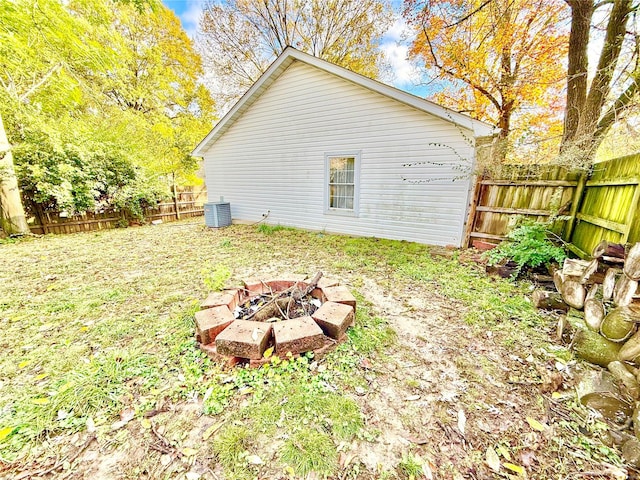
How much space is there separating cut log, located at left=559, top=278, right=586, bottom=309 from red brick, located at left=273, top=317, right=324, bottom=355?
2377 millimetres

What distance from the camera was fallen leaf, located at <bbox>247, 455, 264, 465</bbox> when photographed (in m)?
1.26

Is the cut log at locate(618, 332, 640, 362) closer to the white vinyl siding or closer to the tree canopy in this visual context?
the white vinyl siding

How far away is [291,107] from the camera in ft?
22.1

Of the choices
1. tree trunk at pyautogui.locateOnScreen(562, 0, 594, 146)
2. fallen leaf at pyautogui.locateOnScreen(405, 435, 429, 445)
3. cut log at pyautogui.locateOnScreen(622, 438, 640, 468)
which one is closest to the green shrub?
tree trunk at pyautogui.locateOnScreen(562, 0, 594, 146)

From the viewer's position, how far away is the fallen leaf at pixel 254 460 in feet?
4.13

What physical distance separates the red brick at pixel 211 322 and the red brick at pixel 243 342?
14 centimetres

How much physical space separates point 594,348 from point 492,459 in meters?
1.29

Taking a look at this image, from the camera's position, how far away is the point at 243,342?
6.05 feet

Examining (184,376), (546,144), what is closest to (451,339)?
(184,376)

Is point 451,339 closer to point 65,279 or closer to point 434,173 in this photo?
point 434,173

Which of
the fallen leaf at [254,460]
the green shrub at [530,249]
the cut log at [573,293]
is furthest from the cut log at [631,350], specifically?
the fallen leaf at [254,460]

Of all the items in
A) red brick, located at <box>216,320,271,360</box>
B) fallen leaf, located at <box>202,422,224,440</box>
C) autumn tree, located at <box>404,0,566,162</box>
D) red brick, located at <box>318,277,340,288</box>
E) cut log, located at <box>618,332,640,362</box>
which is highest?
autumn tree, located at <box>404,0,566,162</box>

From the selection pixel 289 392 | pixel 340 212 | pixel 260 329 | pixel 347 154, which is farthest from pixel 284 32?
pixel 289 392

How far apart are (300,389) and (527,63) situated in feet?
36.0
